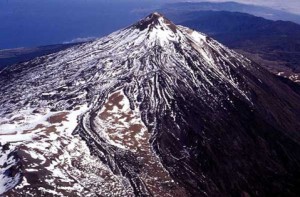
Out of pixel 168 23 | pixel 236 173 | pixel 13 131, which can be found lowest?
pixel 236 173

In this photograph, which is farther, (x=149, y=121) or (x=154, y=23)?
(x=154, y=23)

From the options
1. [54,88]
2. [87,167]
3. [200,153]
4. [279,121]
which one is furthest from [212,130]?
[54,88]

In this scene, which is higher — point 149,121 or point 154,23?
point 154,23

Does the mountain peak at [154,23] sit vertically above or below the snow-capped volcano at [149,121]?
above

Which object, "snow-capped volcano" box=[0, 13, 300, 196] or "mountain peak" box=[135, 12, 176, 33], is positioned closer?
"snow-capped volcano" box=[0, 13, 300, 196]

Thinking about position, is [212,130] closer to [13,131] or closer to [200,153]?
[200,153]

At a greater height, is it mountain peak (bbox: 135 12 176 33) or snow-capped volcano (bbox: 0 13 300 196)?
mountain peak (bbox: 135 12 176 33)

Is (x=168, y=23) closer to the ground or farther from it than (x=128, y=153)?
farther from it

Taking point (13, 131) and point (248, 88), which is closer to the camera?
point (13, 131)
